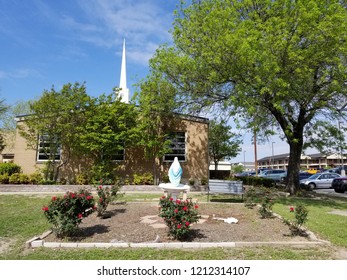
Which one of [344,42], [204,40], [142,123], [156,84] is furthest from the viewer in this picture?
[142,123]

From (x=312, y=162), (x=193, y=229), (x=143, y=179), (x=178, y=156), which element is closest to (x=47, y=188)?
(x=143, y=179)

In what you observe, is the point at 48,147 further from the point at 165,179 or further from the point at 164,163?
the point at 165,179

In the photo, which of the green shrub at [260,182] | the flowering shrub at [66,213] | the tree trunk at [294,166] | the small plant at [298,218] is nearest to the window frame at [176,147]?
the green shrub at [260,182]

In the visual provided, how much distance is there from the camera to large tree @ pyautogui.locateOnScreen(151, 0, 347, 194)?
1129 cm

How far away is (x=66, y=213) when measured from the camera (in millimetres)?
6332

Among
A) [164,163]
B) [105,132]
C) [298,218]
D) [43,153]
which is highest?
[105,132]

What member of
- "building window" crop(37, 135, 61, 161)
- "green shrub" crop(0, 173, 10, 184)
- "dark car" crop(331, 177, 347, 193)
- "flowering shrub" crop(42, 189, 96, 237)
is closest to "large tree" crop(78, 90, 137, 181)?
"building window" crop(37, 135, 61, 161)

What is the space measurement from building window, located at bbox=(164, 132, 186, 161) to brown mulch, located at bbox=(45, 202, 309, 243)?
31.3 feet

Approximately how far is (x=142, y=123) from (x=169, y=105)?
11.9ft

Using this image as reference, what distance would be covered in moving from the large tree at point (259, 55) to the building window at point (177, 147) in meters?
4.98

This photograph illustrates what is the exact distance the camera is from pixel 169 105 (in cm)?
1471

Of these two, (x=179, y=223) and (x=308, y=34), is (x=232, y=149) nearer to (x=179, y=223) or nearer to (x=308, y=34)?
(x=308, y=34)

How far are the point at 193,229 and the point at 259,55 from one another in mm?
7295

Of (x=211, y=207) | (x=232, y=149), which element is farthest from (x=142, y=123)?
(x=232, y=149)
